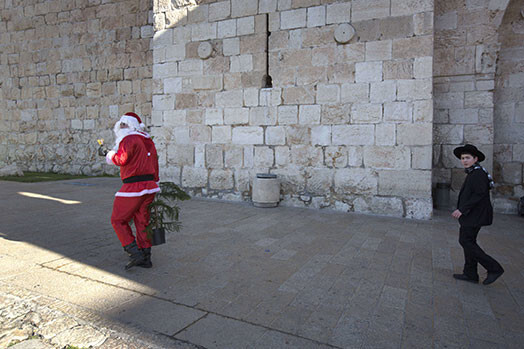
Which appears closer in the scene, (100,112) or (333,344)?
(333,344)

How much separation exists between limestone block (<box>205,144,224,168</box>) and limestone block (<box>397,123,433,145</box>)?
352 centimetres

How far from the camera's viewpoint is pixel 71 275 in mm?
3125

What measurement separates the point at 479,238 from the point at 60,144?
1291cm

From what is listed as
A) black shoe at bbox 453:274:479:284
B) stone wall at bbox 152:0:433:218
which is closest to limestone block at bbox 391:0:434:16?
stone wall at bbox 152:0:433:218

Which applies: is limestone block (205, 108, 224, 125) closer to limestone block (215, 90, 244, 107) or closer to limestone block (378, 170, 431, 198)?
limestone block (215, 90, 244, 107)

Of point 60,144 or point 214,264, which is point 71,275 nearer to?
point 214,264

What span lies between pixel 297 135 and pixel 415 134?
6.80ft

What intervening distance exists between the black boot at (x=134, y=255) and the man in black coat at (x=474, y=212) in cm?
294

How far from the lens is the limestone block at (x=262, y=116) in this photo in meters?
6.68

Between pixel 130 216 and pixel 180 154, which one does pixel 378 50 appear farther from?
pixel 130 216

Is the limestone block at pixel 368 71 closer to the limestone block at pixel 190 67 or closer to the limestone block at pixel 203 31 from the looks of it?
the limestone block at pixel 203 31

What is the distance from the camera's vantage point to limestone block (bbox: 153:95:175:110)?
7611 mm

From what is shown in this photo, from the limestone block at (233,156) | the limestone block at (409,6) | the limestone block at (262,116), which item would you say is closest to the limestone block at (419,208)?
the limestone block at (262,116)

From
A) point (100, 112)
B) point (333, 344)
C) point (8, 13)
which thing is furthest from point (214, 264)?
point (8, 13)
